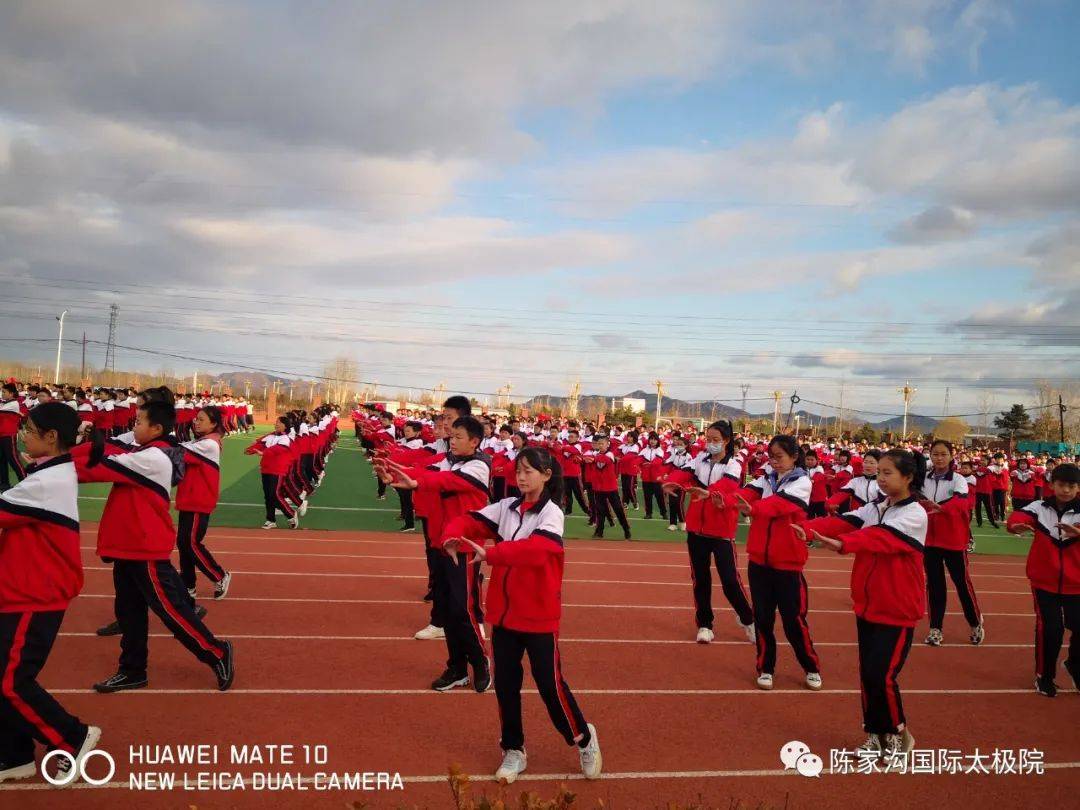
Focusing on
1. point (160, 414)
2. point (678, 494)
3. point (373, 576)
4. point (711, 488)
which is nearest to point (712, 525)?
point (711, 488)

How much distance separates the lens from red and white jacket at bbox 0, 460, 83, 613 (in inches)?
149

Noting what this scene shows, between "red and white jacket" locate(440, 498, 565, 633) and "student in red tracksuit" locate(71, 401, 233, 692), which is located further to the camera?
"student in red tracksuit" locate(71, 401, 233, 692)

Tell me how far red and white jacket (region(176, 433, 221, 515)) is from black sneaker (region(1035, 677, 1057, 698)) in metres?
7.33

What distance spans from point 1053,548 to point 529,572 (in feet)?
14.6

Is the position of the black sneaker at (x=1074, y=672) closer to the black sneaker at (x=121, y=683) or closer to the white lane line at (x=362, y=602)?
the white lane line at (x=362, y=602)

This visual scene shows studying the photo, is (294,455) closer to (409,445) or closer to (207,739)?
(409,445)

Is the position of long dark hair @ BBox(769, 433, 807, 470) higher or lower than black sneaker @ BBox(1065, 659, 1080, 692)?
higher

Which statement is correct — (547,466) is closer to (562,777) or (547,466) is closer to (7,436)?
(562,777)

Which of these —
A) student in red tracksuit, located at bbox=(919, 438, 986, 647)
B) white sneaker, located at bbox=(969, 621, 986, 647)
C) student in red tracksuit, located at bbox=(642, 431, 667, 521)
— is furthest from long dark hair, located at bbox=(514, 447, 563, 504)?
student in red tracksuit, located at bbox=(642, 431, 667, 521)

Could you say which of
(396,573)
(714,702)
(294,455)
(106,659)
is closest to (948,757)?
(714,702)

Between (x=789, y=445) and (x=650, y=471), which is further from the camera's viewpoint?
(x=650, y=471)

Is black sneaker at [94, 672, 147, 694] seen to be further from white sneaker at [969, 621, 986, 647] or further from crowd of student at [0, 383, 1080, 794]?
white sneaker at [969, 621, 986, 647]

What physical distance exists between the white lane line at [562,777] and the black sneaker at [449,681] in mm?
1224

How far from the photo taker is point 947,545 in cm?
749
